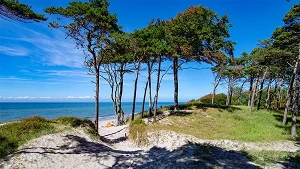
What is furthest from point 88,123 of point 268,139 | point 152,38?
Result: point 268,139

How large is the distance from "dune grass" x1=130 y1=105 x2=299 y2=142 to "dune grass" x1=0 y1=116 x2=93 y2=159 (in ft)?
14.6

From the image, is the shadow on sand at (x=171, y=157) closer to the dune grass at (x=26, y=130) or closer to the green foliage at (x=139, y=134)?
the dune grass at (x=26, y=130)

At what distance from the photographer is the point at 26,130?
33.8ft

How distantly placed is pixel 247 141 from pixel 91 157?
338 inches

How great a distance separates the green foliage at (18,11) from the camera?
22.6 ft

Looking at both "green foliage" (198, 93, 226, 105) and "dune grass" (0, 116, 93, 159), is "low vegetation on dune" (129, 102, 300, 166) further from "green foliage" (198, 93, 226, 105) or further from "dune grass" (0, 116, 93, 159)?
"green foliage" (198, 93, 226, 105)

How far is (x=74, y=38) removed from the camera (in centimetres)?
1267

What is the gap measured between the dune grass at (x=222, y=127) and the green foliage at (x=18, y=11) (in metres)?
8.82

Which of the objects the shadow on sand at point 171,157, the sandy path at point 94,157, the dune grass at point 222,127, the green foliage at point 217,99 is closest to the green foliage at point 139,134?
the dune grass at point 222,127

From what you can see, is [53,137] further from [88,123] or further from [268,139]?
[268,139]

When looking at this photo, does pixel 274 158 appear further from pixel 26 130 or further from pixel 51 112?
pixel 51 112

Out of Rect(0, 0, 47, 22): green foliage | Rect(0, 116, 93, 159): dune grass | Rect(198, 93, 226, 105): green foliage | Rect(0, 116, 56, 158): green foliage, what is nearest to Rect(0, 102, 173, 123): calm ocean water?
Rect(198, 93, 226, 105): green foliage

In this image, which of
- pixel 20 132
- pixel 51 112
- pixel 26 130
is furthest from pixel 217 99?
pixel 51 112

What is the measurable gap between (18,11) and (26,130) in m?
6.01
